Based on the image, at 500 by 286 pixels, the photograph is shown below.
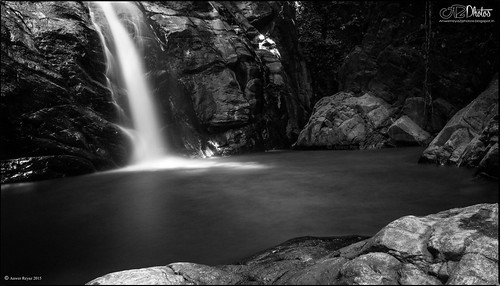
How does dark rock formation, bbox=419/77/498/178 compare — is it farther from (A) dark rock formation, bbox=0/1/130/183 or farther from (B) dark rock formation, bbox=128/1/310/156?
(A) dark rock formation, bbox=0/1/130/183

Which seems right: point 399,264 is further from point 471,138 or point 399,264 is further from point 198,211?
point 471,138

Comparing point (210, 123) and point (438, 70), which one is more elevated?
point (438, 70)

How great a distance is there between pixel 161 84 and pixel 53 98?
5.42 metres

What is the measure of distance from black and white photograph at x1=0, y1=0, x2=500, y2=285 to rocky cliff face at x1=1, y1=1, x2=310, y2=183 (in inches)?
3.0

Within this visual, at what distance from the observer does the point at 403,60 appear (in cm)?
1590

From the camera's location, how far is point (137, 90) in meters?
14.9

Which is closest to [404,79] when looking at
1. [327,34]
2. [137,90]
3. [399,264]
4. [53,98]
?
[327,34]

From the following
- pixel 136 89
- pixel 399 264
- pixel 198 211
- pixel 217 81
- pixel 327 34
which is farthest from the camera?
pixel 327 34

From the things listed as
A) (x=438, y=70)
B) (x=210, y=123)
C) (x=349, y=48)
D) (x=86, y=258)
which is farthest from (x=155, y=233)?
(x=349, y=48)

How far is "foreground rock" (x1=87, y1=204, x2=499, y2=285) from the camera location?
2258mm

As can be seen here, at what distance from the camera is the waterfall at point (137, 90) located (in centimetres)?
1432

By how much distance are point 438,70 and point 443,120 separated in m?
2.58

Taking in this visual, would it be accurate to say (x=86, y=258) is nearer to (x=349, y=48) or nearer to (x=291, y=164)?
(x=291, y=164)

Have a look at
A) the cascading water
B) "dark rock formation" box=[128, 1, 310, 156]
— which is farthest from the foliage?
the cascading water
